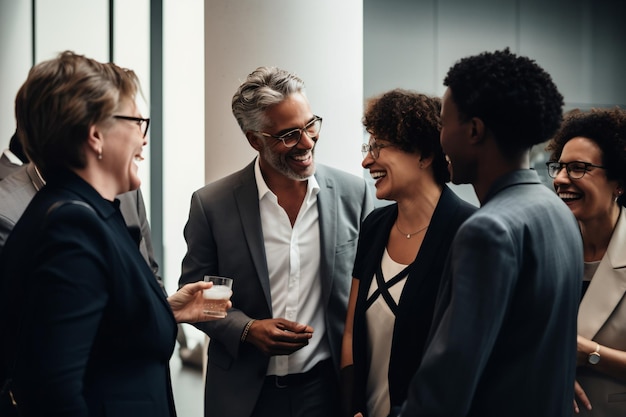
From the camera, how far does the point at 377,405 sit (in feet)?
7.32

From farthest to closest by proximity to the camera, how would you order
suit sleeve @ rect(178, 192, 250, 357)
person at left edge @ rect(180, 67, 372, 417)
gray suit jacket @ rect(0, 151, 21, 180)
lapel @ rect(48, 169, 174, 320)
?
gray suit jacket @ rect(0, 151, 21, 180) < suit sleeve @ rect(178, 192, 250, 357) < person at left edge @ rect(180, 67, 372, 417) < lapel @ rect(48, 169, 174, 320)

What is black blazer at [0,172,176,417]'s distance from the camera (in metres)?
1.34

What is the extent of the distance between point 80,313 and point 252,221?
124 cm

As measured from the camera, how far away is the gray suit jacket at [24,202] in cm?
229

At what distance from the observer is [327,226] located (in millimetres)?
2582

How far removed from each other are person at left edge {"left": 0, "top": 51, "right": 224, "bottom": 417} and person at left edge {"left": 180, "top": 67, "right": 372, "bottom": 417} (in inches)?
32.9

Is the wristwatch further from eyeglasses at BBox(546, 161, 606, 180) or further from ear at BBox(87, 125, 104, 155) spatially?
ear at BBox(87, 125, 104, 155)

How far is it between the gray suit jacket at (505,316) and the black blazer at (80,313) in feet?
2.00

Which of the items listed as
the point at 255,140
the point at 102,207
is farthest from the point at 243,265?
the point at 102,207

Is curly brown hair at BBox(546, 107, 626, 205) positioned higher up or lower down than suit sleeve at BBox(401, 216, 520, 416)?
higher up

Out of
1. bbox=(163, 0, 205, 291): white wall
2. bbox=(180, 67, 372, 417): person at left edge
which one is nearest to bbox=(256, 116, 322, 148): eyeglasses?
bbox=(180, 67, 372, 417): person at left edge

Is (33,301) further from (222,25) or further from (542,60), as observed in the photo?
(542,60)

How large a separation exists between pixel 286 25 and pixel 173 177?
1.58 metres

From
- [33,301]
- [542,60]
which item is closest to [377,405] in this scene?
[33,301]
